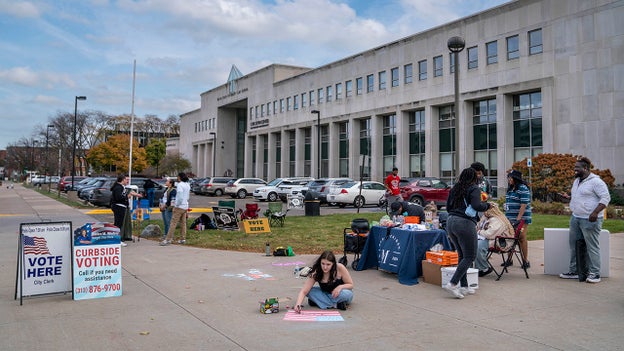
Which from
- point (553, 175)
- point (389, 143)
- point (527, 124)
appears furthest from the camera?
point (389, 143)

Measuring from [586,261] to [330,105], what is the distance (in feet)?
145

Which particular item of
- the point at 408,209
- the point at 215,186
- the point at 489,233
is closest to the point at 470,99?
the point at 215,186

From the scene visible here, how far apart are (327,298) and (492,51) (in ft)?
109

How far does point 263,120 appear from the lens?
2506 inches

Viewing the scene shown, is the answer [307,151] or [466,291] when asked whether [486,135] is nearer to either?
[307,151]

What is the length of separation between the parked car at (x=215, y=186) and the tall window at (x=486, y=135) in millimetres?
20729

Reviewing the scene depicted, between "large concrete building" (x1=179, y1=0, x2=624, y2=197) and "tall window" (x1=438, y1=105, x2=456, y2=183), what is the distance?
0.09m

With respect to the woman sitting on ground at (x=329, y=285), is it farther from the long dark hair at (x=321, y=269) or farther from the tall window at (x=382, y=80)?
the tall window at (x=382, y=80)

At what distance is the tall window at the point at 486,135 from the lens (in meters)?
35.4

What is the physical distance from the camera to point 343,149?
50344 millimetres

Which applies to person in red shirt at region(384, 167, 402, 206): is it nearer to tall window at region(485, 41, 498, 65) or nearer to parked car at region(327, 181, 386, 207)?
parked car at region(327, 181, 386, 207)

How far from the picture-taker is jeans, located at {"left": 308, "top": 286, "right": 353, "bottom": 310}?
6.51m

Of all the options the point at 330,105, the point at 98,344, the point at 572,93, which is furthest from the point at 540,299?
the point at 330,105

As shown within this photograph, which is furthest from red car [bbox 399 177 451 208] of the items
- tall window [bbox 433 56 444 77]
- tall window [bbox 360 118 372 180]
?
tall window [bbox 360 118 372 180]
